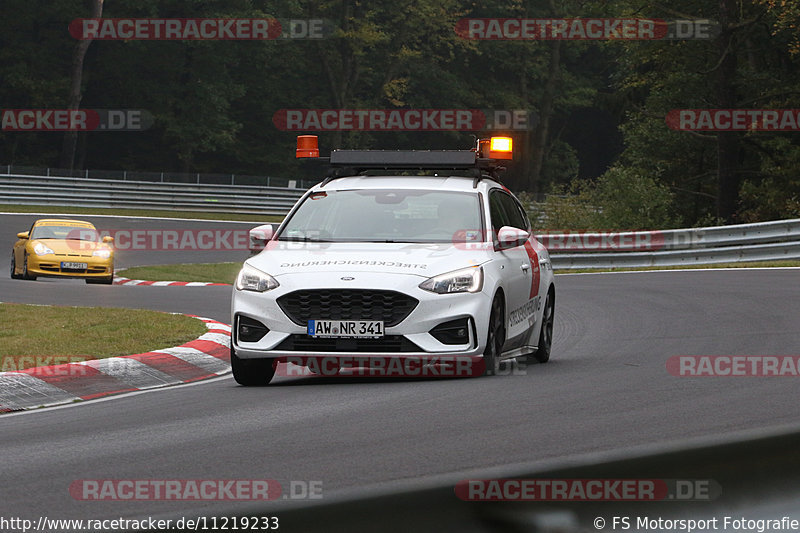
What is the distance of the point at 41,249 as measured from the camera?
25594 millimetres

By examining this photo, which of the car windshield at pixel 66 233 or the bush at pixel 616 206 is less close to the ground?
the bush at pixel 616 206

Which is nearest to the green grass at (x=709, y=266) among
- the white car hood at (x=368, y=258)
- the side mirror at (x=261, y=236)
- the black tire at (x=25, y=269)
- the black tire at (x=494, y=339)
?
the black tire at (x=25, y=269)

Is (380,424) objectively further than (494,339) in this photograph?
No

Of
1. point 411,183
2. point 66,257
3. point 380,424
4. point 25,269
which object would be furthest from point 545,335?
point 25,269

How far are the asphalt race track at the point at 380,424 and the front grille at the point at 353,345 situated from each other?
27 cm

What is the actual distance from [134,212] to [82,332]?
137 ft

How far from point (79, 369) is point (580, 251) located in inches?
695

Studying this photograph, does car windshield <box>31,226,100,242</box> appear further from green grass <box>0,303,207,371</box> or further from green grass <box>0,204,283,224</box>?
green grass <box>0,204,283,224</box>

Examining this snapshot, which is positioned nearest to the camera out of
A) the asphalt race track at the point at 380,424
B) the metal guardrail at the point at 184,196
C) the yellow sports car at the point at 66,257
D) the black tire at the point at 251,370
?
the asphalt race track at the point at 380,424

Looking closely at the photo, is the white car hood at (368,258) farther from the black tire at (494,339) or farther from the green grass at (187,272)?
the green grass at (187,272)

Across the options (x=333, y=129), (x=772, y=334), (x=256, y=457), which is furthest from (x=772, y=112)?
(x=333, y=129)

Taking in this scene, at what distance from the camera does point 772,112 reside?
3164 centimetres

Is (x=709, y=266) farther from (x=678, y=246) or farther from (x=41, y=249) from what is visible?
(x=41, y=249)

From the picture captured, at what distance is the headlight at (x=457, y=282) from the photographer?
903 centimetres
